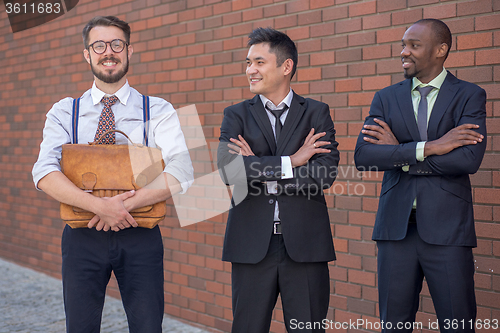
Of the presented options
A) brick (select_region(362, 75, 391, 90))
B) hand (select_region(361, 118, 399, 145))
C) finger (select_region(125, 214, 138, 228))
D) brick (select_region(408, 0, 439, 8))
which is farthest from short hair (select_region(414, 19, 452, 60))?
finger (select_region(125, 214, 138, 228))

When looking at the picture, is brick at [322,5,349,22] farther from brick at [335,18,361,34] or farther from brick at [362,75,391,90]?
brick at [362,75,391,90]

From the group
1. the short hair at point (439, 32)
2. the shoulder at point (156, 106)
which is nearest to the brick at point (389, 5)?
the short hair at point (439, 32)

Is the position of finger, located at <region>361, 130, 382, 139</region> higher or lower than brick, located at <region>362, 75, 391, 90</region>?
lower

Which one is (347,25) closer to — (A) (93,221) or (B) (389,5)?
(B) (389,5)

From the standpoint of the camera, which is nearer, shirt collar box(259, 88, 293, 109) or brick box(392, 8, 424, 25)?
shirt collar box(259, 88, 293, 109)

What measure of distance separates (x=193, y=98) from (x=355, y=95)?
1.82 meters

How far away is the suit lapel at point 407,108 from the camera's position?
2.88 metres

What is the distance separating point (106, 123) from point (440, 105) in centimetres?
197

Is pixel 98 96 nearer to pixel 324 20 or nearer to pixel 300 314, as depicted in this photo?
pixel 300 314

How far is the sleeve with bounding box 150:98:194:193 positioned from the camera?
9.53 ft

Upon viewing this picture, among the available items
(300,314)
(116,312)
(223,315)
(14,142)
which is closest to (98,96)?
(300,314)

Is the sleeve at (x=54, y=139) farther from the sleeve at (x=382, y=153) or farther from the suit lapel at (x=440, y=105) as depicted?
the suit lapel at (x=440, y=105)

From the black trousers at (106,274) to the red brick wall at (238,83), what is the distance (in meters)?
1.73

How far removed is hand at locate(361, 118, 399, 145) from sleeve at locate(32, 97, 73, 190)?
180cm
